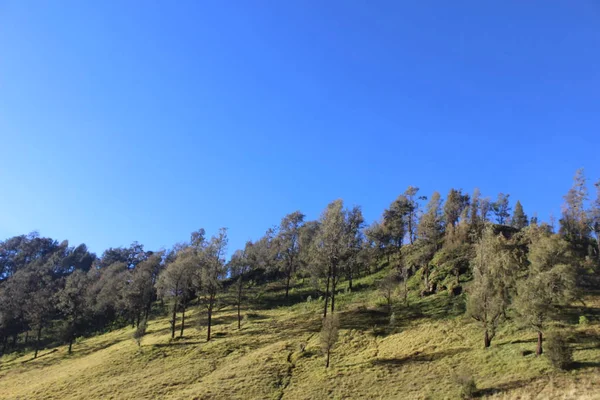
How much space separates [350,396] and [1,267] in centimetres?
19162

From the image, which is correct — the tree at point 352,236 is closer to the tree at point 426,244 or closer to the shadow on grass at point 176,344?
the tree at point 426,244

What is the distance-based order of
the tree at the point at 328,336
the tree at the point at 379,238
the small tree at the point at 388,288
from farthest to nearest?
1. the tree at the point at 379,238
2. the small tree at the point at 388,288
3. the tree at the point at 328,336

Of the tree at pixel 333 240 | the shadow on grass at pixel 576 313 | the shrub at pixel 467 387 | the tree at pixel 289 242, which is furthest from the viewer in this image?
the tree at pixel 289 242

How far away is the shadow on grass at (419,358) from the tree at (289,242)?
51.3 metres

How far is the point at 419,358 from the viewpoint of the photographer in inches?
1710

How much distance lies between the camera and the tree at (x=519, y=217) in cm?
12134

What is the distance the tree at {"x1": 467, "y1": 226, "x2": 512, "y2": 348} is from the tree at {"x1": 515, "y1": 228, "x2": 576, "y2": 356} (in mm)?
2573

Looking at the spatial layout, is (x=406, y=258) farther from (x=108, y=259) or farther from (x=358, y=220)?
(x=108, y=259)

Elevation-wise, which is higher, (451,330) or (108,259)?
(108,259)

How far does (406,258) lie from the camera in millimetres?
85625

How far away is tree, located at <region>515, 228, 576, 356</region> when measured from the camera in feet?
129

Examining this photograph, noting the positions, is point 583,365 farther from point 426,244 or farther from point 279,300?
point 279,300

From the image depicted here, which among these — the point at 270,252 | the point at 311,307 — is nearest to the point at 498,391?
the point at 311,307

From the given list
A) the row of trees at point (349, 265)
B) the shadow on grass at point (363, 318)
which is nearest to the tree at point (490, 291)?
the row of trees at point (349, 265)
